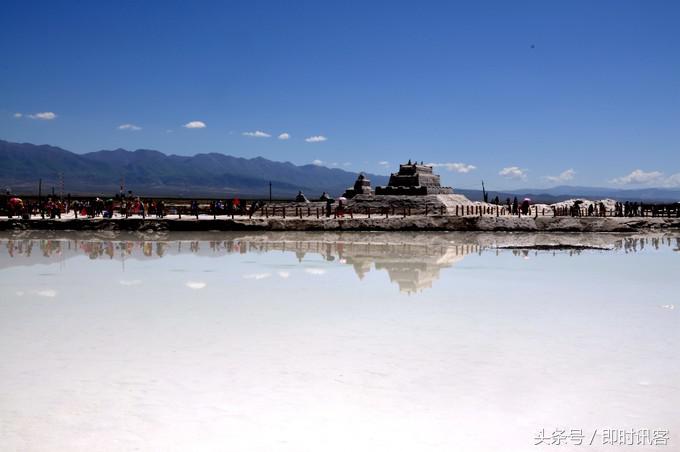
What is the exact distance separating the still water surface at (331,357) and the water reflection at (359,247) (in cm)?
136

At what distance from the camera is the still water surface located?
6.08m

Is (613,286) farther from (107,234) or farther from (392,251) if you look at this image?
(107,234)

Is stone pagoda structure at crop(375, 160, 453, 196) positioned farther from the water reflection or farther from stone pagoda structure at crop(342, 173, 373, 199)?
the water reflection

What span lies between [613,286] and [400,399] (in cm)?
873

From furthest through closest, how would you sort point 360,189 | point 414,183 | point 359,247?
point 360,189
point 414,183
point 359,247

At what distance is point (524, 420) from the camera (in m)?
6.27

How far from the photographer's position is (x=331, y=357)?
8289 mm

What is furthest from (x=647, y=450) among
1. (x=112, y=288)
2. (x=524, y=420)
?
(x=112, y=288)

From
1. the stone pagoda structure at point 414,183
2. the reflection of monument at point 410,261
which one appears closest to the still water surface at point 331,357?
the reflection of monument at point 410,261

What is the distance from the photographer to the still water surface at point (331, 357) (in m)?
6.08

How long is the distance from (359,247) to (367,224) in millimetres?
Answer: 7351

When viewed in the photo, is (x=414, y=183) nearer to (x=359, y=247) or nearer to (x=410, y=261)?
(x=359, y=247)

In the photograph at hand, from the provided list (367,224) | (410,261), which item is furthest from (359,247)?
(367,224)

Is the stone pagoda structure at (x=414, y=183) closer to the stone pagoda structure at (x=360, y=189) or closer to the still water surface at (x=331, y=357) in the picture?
the stone pagoda structure at (x=360, y=189)
